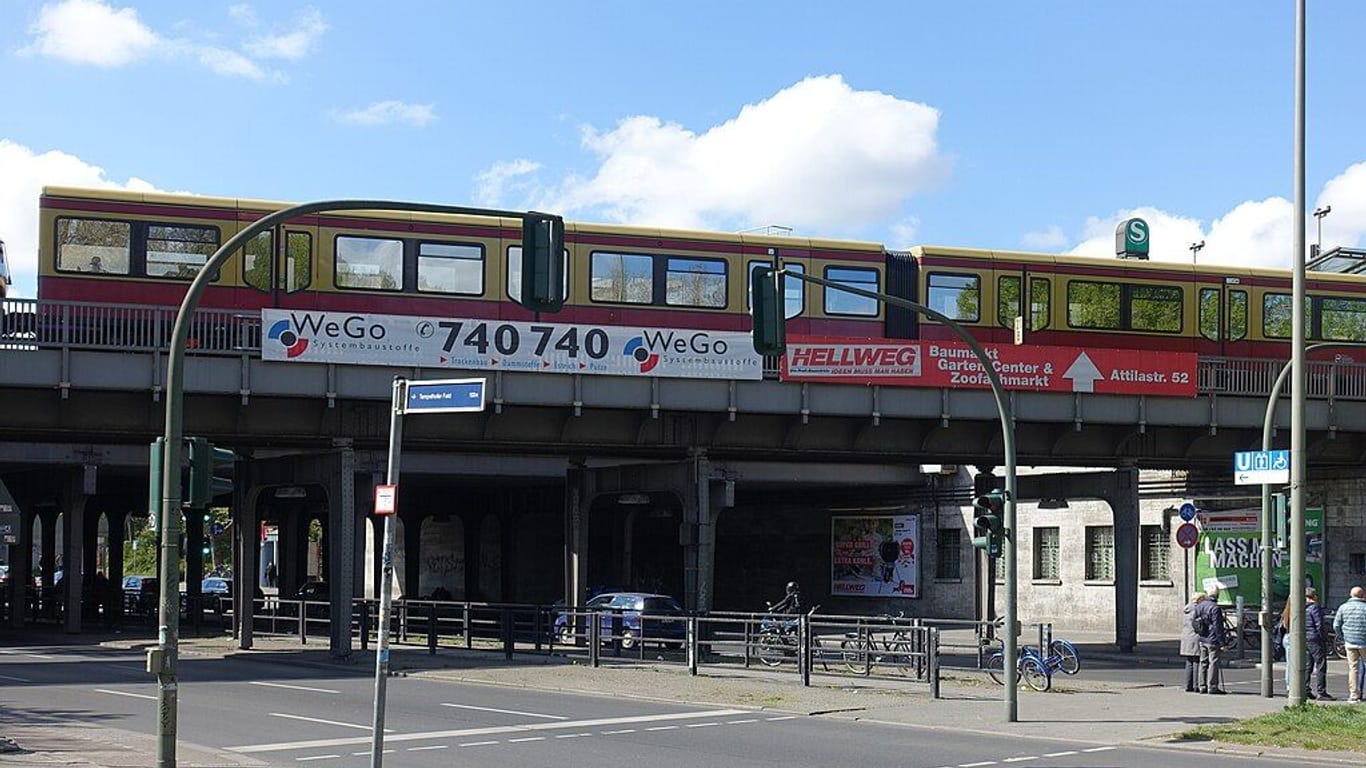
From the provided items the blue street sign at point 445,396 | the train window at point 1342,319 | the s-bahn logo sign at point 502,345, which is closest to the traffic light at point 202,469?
the blue street sign at point 445,396

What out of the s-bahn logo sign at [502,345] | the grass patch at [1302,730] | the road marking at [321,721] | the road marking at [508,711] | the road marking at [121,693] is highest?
the s-bahn logo sign at [502,345]

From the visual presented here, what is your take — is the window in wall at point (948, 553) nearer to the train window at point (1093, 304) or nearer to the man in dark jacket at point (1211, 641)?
the train window at point (1093, 304)

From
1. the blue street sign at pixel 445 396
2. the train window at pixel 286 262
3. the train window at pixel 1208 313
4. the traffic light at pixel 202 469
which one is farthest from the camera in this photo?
the train window at pixel 1208 313

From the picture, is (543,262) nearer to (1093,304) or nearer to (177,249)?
(177,249)

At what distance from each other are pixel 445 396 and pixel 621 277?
69.2 feet

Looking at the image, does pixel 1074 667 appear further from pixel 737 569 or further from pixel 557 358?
pixel 737 569

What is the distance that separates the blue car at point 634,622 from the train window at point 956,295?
29.3 feet

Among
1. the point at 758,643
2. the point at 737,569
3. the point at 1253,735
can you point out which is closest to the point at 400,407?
the point at 1253,735

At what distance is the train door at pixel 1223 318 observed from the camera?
3847cm

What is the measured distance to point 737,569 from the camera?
63.8m

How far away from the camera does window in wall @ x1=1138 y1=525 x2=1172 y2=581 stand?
47781 mm

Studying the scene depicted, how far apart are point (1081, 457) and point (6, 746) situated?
93.0 feet

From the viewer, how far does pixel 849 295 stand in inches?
1415

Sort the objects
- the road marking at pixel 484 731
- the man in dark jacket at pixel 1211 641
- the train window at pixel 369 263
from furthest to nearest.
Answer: the train window at pixel 369 263 < the man in dark jacket at pixel 1211 641 < the road marking at pixel 484 731
